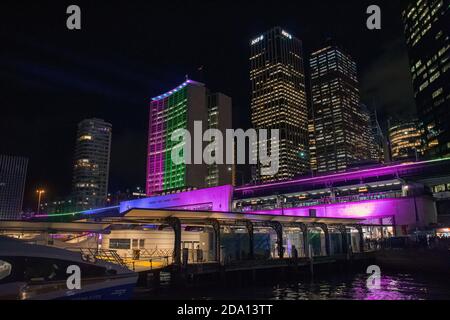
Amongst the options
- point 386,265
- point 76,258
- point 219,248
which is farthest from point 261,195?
point 76,258

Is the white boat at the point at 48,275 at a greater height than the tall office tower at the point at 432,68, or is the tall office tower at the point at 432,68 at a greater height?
the tall office tower at the point at 432,68

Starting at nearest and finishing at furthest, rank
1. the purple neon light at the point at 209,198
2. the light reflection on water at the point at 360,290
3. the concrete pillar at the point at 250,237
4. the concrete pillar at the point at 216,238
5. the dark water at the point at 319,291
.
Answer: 1. the dark water at the point at 319,291
2. the light reflection on water at the point at 360,290
3. the concrete pillar at the point at 216,238
4. the concrete pillar at the point at 250,237
5. the purple neon light at the point at 209,198

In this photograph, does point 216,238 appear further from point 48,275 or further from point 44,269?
point 44,269

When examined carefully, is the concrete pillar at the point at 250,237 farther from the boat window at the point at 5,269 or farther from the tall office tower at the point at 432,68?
the tall office tower at the point at 432,68

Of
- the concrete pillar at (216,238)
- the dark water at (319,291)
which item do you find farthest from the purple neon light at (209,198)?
the dark water at (319,291)

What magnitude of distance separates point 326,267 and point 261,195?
59.3 m

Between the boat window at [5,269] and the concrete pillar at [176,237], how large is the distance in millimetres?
14201

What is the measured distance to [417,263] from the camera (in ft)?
138

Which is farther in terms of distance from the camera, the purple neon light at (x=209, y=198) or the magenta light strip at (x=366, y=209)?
the purple neon light at (x=209, y=198)

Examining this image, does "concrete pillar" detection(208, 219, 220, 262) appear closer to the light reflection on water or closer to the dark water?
the dark water

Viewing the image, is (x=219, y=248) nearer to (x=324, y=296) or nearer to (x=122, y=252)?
(x=324, y=296)

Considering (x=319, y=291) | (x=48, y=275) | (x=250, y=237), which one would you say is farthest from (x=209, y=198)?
(x=48, y=275)

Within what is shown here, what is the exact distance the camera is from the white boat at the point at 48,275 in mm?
15125

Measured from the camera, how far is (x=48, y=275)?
633 inches
